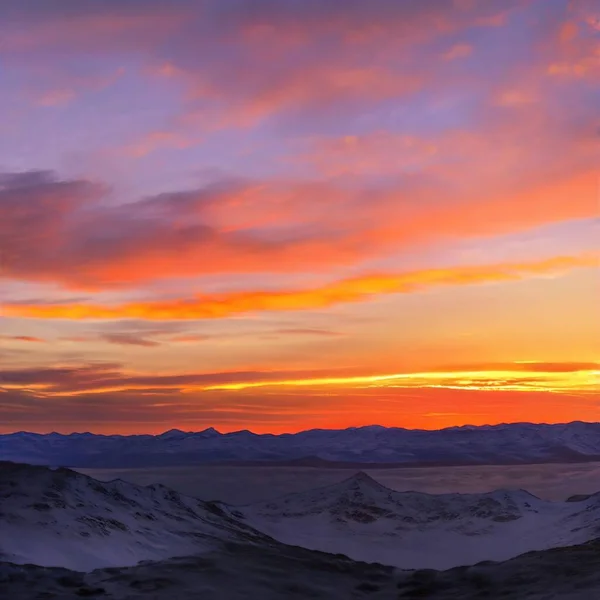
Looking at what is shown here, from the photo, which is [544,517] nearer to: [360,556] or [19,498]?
[360,556]

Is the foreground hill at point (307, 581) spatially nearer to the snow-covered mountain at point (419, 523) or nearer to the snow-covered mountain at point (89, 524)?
the snow-covered mountain at point (89, 524)

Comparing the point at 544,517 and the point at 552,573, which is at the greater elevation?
the point at 552,573

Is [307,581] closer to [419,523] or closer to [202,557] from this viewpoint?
[202,557]

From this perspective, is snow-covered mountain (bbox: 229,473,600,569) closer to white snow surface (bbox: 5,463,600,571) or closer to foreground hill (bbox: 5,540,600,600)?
white snow surface (bbox: 5,463,600,571)

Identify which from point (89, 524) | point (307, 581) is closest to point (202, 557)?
point (89, 524)

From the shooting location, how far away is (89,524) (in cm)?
7562

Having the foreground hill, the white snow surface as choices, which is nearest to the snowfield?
the foreground hill

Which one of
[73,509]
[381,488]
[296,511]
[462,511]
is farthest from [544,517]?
[73,509]

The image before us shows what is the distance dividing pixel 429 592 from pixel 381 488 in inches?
4732

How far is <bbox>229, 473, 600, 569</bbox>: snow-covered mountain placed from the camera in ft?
438

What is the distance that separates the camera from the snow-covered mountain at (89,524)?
65.5 metres

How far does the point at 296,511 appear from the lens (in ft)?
529

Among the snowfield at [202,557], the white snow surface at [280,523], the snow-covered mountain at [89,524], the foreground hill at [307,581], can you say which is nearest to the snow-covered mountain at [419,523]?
the white snow surface at [280,523]

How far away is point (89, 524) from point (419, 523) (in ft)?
310
